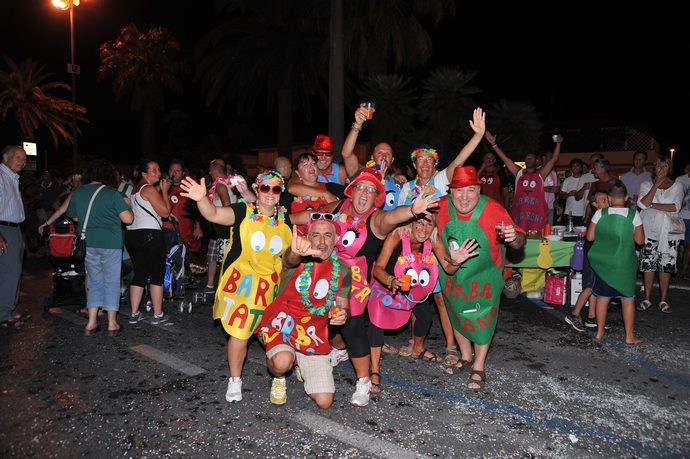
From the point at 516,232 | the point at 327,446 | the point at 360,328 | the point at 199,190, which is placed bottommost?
the point at 327,446

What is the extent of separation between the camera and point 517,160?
18.1 metres

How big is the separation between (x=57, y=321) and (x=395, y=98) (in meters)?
14.1

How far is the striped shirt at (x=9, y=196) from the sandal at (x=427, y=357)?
4711mm

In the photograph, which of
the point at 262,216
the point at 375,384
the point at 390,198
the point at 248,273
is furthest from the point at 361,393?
the point at 390,198

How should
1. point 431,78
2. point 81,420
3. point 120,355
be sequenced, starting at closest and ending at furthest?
point 81,420 < point 120,355 < point 431,78

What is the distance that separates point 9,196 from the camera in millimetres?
5777

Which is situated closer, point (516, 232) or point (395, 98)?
point (516, 232)

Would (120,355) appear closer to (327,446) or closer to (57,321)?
(57,321)

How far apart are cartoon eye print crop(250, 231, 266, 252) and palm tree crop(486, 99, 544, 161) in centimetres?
1574

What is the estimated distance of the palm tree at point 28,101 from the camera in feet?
133

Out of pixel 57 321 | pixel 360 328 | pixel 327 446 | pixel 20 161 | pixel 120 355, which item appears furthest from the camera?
pixel 57 321

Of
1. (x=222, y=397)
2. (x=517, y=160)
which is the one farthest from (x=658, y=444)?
(x=517, y=160)

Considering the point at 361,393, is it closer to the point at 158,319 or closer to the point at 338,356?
the point at 338,356

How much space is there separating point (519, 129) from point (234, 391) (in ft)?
54.6
